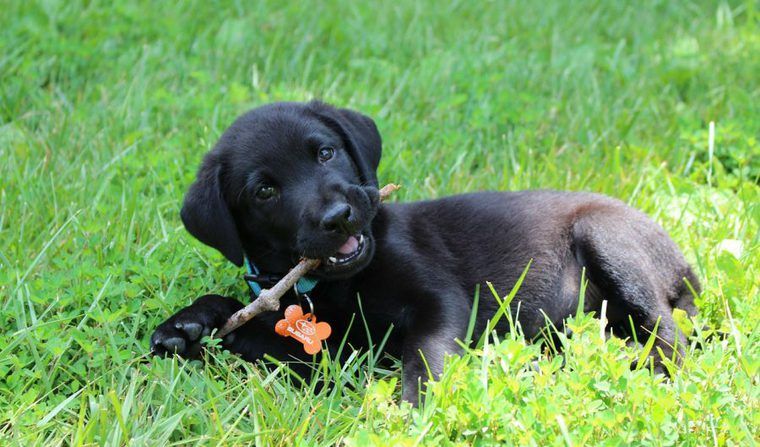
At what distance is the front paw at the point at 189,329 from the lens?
118 inches

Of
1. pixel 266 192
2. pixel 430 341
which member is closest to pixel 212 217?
pixel 266 192

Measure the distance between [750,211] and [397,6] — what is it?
131 inches

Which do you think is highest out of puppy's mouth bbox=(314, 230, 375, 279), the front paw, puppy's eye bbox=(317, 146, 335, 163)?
puppy's eye bbox=(317, 146, 335, 163)

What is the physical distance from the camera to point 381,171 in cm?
433

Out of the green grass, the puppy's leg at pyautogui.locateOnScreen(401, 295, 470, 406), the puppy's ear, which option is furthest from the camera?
the puppy's ear

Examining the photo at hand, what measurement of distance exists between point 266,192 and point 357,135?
465 mm

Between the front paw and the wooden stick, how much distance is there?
67 mm

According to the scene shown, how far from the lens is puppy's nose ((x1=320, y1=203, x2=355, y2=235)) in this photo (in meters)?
2.90

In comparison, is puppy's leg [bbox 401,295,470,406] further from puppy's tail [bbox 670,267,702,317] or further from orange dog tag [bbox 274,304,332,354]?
puppy's tail [bbox 670,267,702,317]

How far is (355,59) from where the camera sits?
5.64 meters

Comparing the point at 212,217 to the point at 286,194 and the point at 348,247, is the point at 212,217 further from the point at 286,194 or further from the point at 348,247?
the point at 348,247

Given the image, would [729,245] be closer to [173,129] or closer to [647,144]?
[647,144]

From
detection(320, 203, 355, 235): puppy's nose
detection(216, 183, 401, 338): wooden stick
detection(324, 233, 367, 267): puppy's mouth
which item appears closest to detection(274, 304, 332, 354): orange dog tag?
detection(216, 183, 401, 338): wooden stick

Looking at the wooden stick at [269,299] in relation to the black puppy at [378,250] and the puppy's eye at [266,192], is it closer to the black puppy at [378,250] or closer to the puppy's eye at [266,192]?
the black puppy at [378,250]
